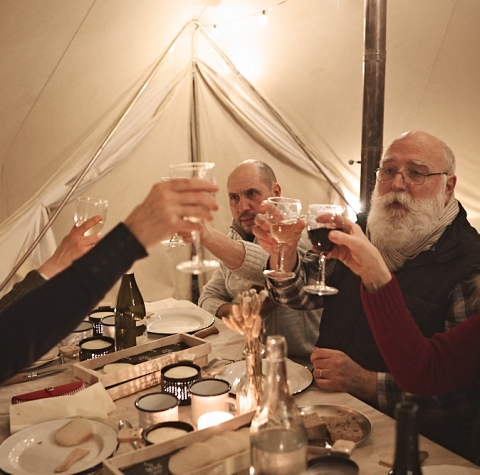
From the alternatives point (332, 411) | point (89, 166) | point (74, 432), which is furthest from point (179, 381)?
point (89, 166)

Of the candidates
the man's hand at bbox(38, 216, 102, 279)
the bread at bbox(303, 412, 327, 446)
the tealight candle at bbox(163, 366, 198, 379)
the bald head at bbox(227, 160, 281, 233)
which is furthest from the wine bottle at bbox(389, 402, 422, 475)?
the bald head at bbox(227, 160, 281, 233)

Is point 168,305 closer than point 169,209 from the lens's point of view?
No

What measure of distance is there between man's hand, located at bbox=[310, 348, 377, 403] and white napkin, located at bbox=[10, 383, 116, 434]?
58 centimetres

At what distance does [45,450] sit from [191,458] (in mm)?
395

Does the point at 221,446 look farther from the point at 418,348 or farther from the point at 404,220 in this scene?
the point at 404,220

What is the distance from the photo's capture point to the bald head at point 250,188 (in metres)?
2.62

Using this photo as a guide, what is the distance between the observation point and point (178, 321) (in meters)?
2.10

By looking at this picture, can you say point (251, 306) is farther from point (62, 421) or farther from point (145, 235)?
point (62, 421)

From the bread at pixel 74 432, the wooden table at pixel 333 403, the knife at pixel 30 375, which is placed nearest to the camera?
the wooden table at pixel 333 403

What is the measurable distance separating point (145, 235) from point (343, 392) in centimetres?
87

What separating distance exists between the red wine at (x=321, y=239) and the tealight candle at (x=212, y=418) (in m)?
0.46

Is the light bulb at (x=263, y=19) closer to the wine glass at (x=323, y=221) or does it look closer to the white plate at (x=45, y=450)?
the wine glass at (x=323, y=221)

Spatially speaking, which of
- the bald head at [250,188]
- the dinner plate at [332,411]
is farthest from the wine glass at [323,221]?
the bald head at [250,188]

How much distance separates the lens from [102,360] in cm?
157
